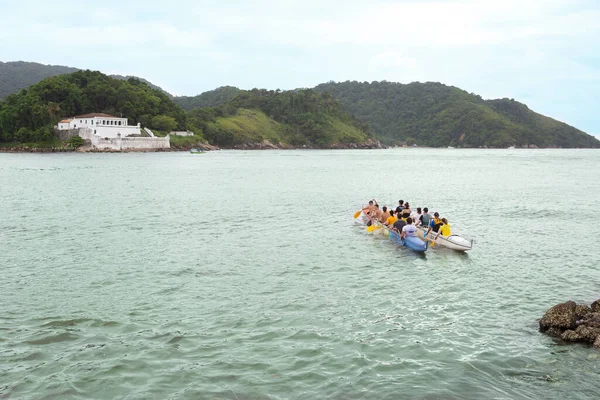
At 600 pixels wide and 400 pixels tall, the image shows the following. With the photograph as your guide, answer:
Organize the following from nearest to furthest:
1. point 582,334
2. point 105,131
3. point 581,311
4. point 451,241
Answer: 1. point 582,334
2. point 581,311
3. point 451,241
4. point 105,131

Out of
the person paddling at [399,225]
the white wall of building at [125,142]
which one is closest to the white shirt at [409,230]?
the person paddling at [399,225]

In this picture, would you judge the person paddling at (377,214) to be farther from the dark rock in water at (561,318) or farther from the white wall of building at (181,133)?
the white wall of building at (181,133)

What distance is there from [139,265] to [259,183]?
4616cm

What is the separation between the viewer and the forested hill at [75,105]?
152750 millimetres

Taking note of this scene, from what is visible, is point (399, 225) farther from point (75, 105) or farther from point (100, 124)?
point (75, 105)

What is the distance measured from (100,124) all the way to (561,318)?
155 metres

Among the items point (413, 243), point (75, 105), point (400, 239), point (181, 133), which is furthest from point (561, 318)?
point (75, 105)

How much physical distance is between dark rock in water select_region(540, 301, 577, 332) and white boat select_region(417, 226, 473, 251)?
10307 millimetres

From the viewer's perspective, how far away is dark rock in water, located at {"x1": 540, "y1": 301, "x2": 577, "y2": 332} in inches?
575

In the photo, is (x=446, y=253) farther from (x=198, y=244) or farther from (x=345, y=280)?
(x=198, y=244)

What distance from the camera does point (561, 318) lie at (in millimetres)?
14688

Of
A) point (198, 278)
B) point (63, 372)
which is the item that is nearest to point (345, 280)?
point (198, 278)

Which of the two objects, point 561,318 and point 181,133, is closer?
point 561,318

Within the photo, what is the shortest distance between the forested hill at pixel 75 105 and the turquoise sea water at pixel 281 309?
137 metres
